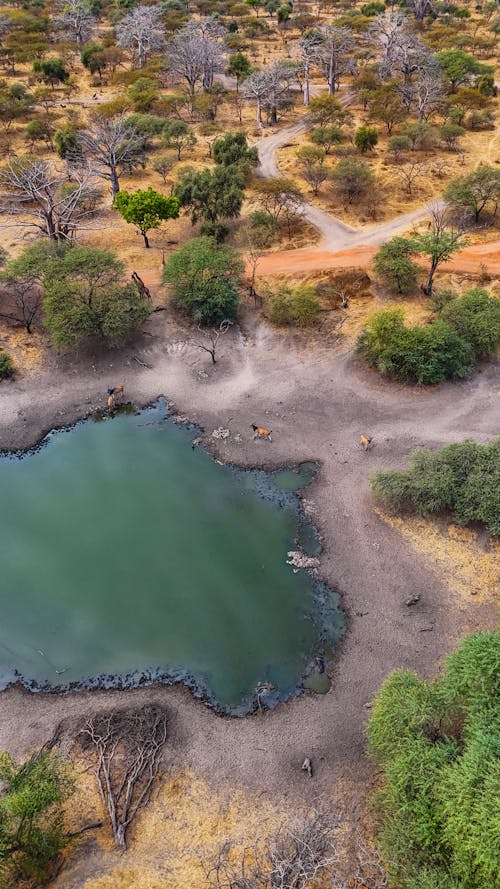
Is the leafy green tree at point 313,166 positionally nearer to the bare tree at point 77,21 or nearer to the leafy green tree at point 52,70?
the leafy green tree at point 52,70

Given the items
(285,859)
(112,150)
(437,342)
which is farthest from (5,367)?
(285,859)

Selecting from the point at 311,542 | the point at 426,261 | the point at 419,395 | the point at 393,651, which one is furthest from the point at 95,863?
the point at 426,261

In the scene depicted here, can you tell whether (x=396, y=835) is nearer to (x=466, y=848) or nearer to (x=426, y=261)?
(x=466, y=848)

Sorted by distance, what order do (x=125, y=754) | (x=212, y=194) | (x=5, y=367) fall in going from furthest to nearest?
(x=212, y=194), (x=5, y=367), (x=125, y=754)

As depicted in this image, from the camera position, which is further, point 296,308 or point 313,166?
point 313,166

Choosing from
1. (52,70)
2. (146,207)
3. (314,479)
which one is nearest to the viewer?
(314,479)

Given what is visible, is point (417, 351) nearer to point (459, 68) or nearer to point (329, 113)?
point (329, 113)
